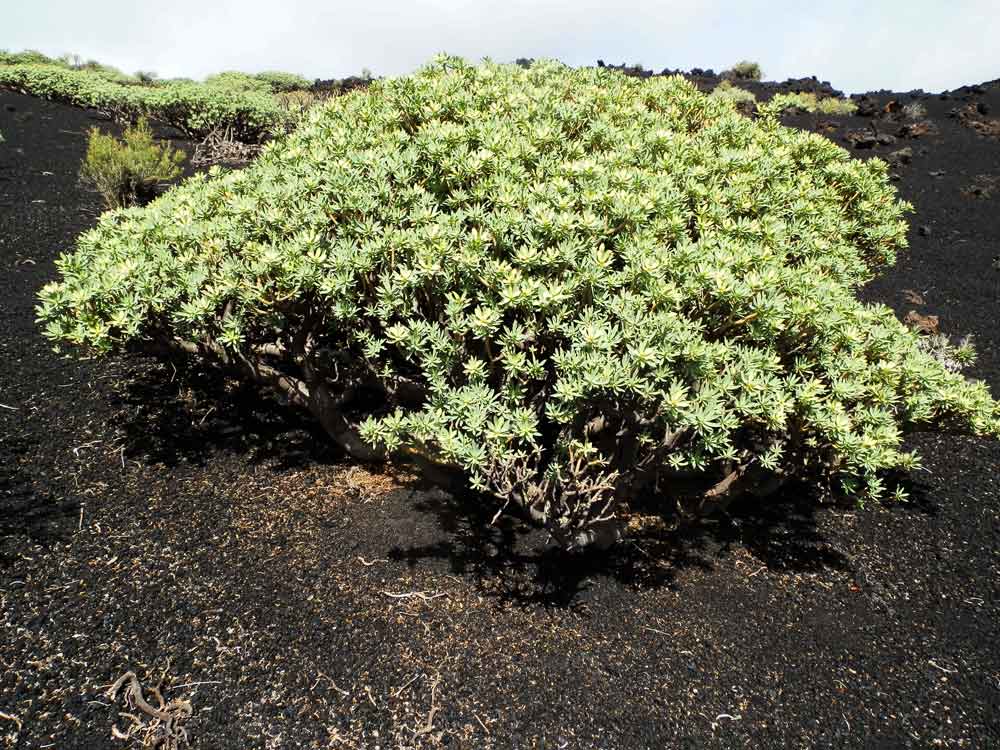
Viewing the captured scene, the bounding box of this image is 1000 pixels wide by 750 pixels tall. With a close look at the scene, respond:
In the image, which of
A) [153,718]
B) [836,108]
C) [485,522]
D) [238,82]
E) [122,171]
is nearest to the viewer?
[153,718]

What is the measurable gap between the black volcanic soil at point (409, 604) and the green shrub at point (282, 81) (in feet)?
84.6

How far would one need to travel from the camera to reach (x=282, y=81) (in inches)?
1104

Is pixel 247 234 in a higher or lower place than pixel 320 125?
lower

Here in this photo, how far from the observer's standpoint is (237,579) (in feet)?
Result: 11.9

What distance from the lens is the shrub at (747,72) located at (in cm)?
2493

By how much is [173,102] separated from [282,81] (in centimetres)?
1519

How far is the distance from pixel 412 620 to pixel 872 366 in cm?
297

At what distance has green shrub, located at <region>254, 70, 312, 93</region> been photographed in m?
27.4

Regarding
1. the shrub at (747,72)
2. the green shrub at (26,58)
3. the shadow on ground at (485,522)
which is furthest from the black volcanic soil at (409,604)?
the green shrub at (26,58)

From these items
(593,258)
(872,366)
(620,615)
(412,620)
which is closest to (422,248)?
(593,258)

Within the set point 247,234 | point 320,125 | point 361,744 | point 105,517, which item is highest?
point 320,125

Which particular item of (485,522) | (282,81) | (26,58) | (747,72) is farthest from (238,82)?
(485,522)

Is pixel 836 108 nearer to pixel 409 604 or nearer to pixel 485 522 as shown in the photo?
pixel 485 522

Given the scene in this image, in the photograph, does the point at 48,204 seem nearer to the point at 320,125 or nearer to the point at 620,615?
the point at 320,125
